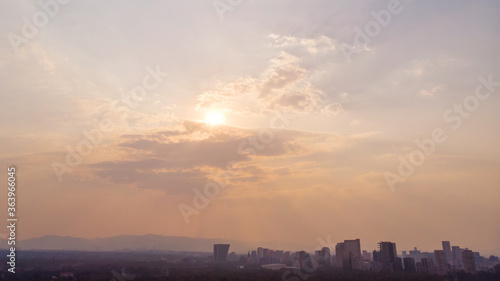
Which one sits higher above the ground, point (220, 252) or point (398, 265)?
point (220, 252)

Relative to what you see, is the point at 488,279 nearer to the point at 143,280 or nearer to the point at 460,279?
the point at 460,279

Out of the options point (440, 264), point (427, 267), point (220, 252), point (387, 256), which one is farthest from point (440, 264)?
point (220, 252)

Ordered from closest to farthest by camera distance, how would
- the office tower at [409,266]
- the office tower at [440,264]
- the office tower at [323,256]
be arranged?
the office tower at [440,264] < the office tower at [409,266] < the office tower at [323,256]

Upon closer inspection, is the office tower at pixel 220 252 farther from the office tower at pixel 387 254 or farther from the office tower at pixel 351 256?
the office tower at pixel 387 254

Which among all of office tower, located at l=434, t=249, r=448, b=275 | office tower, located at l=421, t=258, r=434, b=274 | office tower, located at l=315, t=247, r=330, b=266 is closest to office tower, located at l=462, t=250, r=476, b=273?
office tower, located at l=434, t=249, r=448, b=275

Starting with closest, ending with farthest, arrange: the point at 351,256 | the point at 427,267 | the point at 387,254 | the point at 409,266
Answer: the point at 409,266, the point at 427,267, the point at 351,256, the point at 387,254

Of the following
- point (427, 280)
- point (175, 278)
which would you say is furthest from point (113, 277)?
point (427, 280)

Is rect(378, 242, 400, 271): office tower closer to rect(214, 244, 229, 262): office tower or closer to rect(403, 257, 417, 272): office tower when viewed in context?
rect(403, 257, 417, 272): office tower

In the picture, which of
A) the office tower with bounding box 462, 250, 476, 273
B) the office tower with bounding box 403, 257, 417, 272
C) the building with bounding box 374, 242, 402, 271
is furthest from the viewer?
the building with bounding box 374, 242, 402, 271

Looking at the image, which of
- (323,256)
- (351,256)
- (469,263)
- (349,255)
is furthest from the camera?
(323,256)

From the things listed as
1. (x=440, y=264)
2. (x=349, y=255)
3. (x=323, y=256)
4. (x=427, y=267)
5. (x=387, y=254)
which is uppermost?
(x=349, y=255)

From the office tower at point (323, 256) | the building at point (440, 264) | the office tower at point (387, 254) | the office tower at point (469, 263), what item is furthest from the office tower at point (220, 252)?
the office tower at point (469, 263)

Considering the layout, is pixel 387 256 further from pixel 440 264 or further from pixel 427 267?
pixel 440 264
